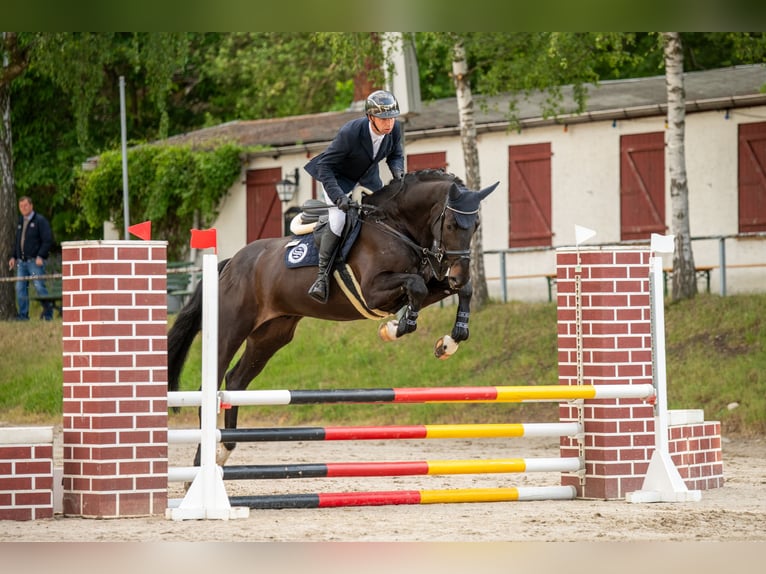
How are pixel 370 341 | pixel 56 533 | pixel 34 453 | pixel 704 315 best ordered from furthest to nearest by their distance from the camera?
pixel 370 341, pixel 704 315, pixel 34 453, pixel 56 533

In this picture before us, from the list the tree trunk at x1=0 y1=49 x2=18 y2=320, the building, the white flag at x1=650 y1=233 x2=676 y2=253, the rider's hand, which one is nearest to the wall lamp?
the building

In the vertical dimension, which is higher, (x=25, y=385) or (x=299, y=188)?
(x=299, y=188)

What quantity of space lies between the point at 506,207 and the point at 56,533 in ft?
50.7

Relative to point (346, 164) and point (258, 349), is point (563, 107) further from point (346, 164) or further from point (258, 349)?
point (346, 164)

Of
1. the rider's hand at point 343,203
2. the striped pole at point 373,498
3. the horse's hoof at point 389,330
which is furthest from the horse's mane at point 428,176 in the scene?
the striped pole at point 373,498

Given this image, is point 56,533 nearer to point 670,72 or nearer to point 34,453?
point 34,453

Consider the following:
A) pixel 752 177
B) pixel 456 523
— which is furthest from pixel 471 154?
pixel 456 523

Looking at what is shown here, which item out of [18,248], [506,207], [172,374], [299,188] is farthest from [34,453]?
[299,188]

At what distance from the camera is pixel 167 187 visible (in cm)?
2480

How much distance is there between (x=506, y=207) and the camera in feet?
70.1

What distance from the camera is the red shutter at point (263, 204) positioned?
2408cm

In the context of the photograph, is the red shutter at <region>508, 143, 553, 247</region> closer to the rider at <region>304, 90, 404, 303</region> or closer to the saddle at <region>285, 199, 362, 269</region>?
the saddle at <region>285, 199, 362, 269</region>

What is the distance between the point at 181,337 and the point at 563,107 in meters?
12.7

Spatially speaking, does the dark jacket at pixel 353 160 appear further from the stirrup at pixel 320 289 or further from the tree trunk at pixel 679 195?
the tree trunk at pixel 679 195
